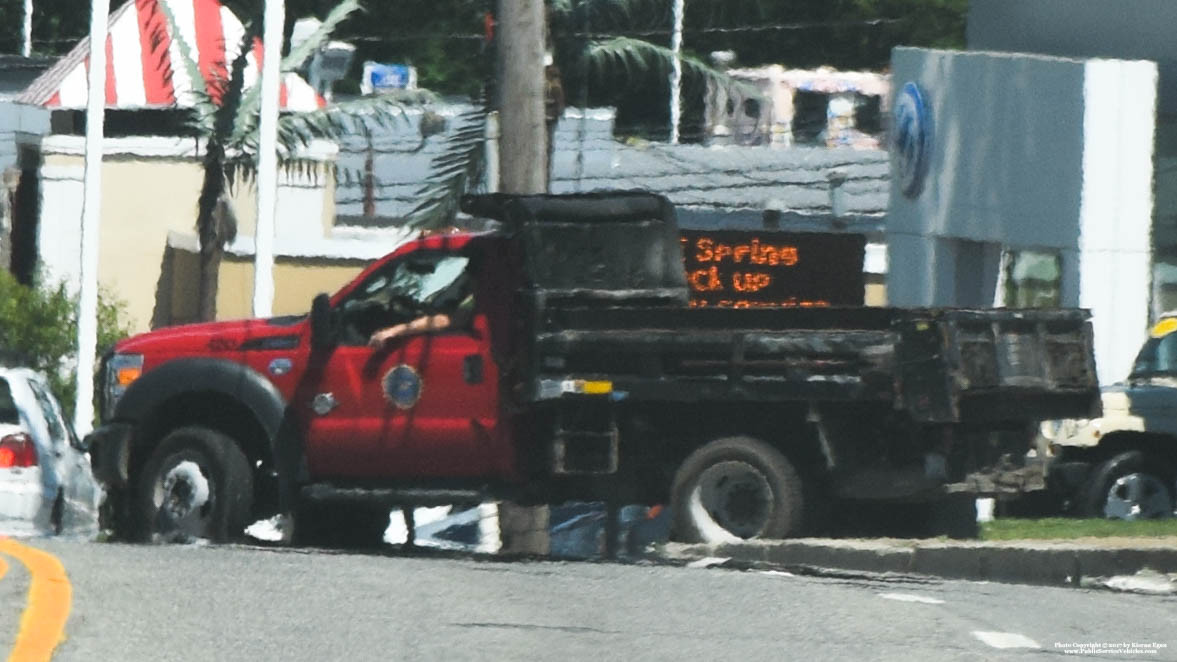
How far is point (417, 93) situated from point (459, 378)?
20308 mm

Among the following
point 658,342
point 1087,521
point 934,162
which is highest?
point 934,162

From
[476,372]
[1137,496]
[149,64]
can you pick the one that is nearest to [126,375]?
[476,372]

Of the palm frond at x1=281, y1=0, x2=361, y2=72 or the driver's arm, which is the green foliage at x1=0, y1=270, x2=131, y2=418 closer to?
the palm frond at x1=281, y1=0, x2=361, y2=72

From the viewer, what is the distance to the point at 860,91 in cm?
6231

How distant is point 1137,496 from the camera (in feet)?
70.8

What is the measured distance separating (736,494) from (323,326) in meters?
2.63

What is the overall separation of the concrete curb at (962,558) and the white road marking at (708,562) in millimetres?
42

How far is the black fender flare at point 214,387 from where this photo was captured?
16.4 m

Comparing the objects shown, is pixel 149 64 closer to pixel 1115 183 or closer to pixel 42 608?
pixel 1115 183

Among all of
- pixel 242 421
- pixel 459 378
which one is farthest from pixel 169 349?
pixel 459 378

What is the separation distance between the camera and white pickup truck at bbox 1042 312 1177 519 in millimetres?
21547

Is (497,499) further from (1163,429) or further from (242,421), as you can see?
(1163,429)

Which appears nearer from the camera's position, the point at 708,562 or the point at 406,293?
the point at 708,562

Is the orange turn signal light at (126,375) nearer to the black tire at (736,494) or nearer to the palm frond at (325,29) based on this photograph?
the black tire at (736,494)
